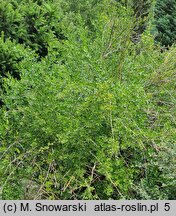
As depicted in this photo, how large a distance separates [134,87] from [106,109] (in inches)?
15.7

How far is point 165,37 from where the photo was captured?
8453mm

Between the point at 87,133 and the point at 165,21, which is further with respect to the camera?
the point at 165,21

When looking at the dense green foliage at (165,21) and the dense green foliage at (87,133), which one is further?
the dense green foliage at (165,21)

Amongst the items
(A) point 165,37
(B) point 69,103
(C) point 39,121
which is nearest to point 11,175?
(C) point 39,121

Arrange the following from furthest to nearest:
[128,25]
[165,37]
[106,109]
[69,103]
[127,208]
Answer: [165,37] → [128,25] → [69,103] → [106,109] → [127,208]

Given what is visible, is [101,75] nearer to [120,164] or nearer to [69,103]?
[69,103]

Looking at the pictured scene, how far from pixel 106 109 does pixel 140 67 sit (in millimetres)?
988

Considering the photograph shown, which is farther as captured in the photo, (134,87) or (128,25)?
(128,25)

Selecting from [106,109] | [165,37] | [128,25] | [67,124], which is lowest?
[165,37]

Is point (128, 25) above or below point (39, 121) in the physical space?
above

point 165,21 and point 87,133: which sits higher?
point 87,133

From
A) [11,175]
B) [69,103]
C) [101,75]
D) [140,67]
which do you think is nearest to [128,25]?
[140,67]

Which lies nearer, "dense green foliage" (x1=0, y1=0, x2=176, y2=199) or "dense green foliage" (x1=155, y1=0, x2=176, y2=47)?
"dense green foliage" (x1=0, y1=0, x2=176, y2=199)

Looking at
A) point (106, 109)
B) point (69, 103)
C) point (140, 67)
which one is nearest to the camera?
point (106, 109)
